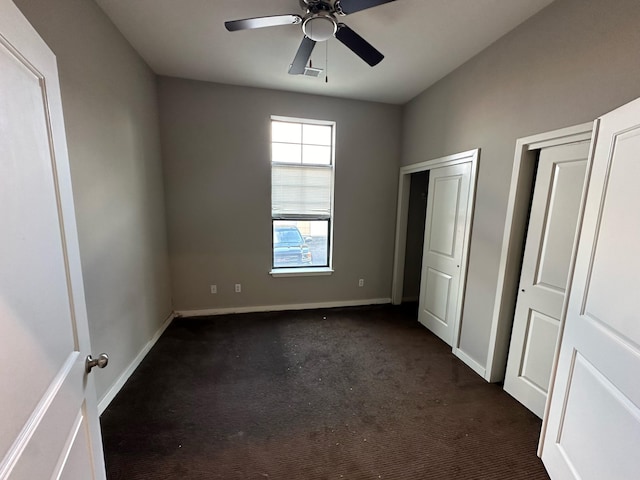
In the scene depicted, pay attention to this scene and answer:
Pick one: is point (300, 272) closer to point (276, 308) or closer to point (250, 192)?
point (276, 308)

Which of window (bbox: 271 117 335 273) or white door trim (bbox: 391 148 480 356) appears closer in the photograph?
white door trim (bbox: 391 148 480 356)

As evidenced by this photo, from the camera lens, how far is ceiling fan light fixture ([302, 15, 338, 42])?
5.30ft

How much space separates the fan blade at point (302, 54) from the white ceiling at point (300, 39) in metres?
0.25

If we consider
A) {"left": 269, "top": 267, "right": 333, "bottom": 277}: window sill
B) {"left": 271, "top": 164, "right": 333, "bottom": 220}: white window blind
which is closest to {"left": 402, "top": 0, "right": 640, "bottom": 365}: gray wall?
{"left": 271, "top": 164, "right": 333, "bottom": 220}: white window blind

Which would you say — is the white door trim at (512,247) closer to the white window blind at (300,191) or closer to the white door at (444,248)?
the white door at (444,248)

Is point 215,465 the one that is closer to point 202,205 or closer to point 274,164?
point 202,205

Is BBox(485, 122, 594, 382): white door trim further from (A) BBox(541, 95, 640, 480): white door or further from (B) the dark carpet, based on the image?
(A) BBox(541, 95, 640, 480): white door

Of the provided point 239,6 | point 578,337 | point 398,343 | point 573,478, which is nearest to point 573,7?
point 578,337

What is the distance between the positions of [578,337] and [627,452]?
0.47 metres

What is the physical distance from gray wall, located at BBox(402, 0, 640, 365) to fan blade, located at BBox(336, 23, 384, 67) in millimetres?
1053

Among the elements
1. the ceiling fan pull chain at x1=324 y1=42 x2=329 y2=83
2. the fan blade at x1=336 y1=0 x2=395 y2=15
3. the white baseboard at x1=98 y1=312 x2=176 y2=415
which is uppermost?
the ceiling fan pull chain at x1=324 y1=42 x2=329 y2=83

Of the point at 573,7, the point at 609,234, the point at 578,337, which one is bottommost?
the point at 578,337

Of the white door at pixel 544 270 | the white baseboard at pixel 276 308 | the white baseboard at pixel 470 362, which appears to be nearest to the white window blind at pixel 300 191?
the white baseboard at pixel 276 308

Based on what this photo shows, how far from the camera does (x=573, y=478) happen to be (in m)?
1.34
